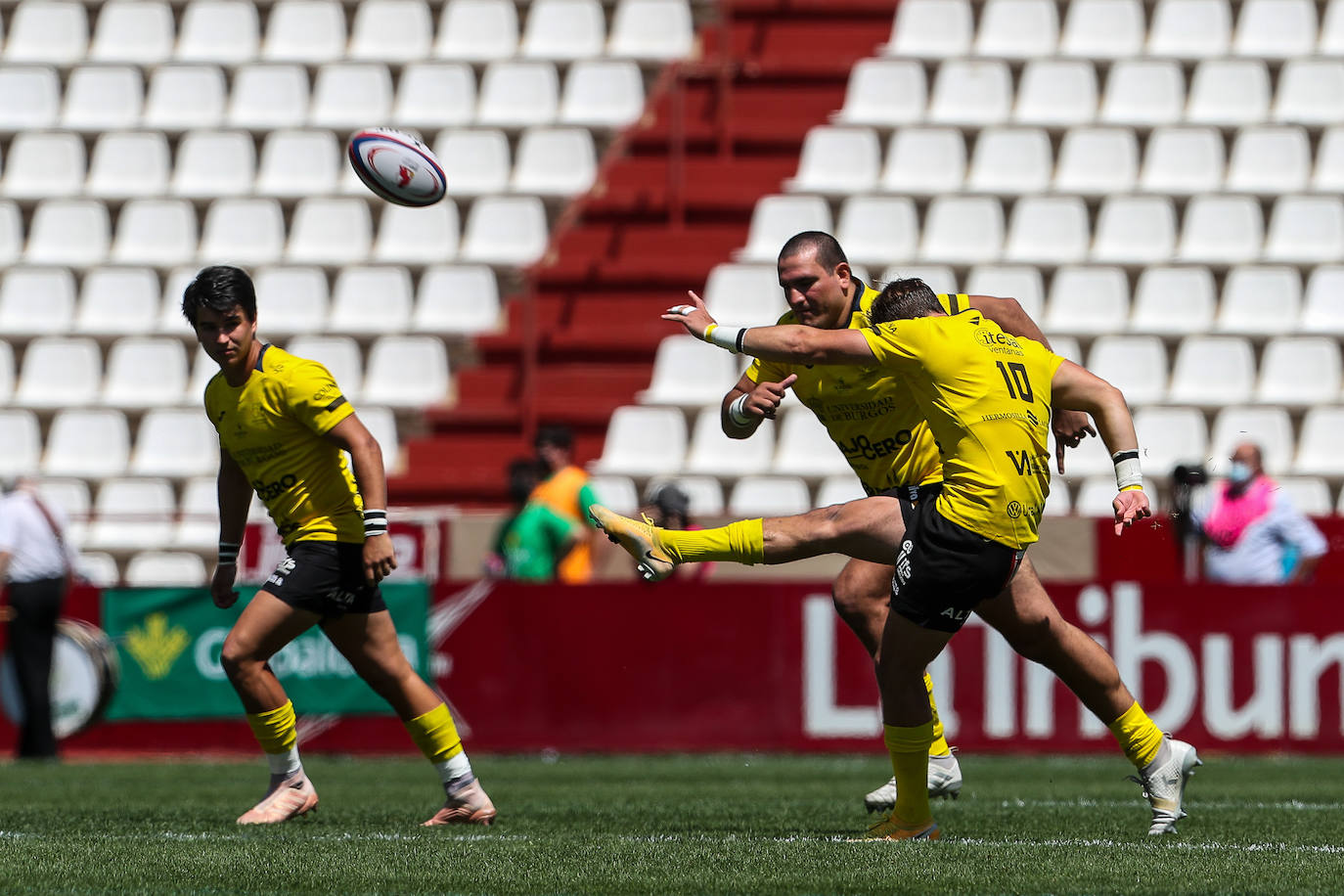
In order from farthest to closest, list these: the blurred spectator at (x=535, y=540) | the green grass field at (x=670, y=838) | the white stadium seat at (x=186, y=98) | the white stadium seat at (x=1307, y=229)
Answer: the white stadium seat at (x=186, y=98)
the white stadium seat at (x=1307, y=229)
the blurred spectator at (x=535, y=540)
the green grass field at (x=670, y=838)

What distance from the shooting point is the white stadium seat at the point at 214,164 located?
1891cm

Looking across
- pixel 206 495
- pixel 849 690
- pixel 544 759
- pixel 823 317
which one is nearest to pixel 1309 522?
pixel 849 690

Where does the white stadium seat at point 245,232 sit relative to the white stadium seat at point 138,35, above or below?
below

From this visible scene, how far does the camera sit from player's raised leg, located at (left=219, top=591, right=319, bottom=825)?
23.7 feet

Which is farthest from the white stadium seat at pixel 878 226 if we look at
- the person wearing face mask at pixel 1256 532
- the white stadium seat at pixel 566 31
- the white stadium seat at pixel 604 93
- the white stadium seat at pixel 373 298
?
the person wearing face mask at pixel 1256 532

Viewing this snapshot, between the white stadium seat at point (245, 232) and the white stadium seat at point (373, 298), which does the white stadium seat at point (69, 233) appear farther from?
the white stadium seat at point (373, 298)

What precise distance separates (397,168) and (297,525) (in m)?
1.52

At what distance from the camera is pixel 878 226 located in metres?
17.3

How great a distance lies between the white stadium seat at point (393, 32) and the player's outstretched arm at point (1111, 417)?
46.5ft

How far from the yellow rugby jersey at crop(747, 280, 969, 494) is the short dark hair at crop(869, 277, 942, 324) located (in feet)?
0.81

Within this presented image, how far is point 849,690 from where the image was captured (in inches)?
481

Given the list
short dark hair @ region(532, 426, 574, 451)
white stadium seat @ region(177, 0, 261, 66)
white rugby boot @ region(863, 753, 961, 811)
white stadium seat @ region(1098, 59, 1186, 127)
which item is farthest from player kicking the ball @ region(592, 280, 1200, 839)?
white stadium seat @ region(177, 0, 261, 66)

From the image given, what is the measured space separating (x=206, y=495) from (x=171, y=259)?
3049 mm

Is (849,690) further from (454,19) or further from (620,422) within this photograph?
(454,19)
